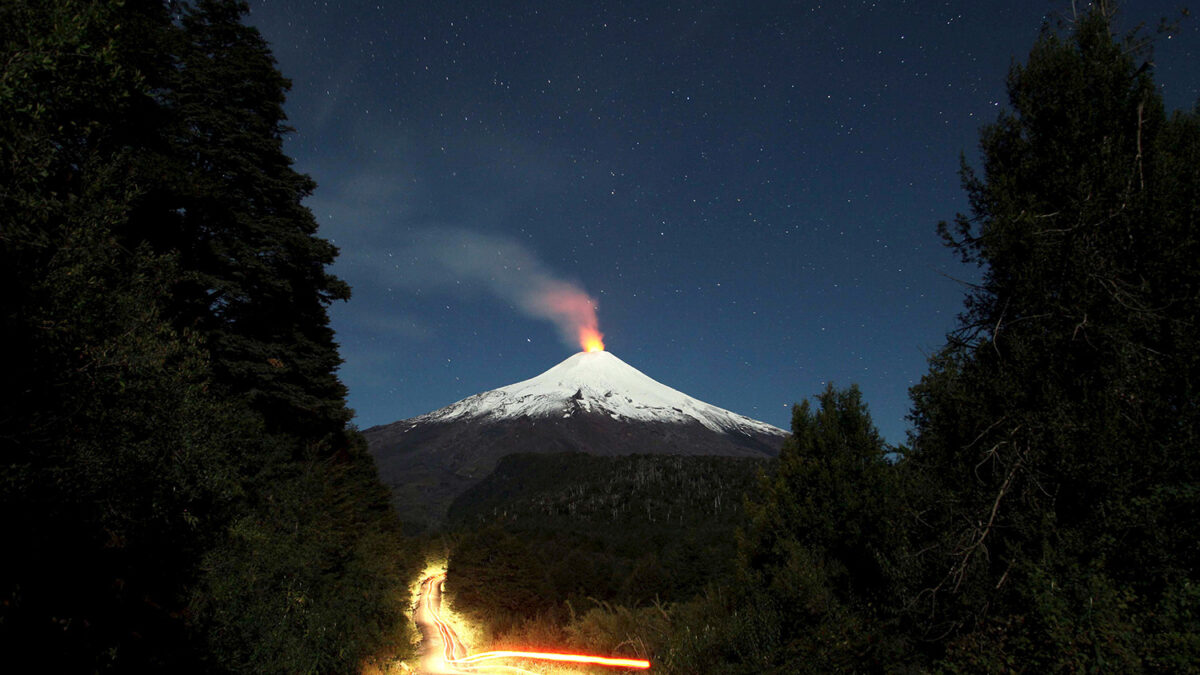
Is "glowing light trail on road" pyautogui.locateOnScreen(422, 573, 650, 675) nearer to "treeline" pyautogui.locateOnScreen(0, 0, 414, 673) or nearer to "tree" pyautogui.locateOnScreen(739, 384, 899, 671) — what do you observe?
"tree" pyautogui.locateOnScreen(739, 384, 899, 671)

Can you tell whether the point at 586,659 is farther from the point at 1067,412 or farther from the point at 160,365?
the point at 1067,412

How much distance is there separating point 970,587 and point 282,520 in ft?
54.3

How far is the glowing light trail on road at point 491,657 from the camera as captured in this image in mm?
17281

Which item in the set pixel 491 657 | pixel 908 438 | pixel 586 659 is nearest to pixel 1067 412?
pixel 908 438

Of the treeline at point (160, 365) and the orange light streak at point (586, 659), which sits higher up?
the treeline at point (160, 365)

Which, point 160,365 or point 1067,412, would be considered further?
point 160,365

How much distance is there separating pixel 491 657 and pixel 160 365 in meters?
28.4

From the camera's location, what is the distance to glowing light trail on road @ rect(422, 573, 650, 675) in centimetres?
1728

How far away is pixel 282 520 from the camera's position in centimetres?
1484

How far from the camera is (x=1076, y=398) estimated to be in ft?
18.9

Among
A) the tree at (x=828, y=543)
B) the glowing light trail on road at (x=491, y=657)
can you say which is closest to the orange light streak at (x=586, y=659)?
the glowing light trail on road at (x=491, y=657)

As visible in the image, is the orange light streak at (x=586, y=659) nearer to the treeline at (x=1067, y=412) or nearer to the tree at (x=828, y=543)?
Answer: the tree at (x=828, y=543)

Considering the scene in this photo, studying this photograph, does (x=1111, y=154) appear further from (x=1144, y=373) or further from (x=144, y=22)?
(x=144, y=22)

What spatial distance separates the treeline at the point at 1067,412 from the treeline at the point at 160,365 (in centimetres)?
1084
